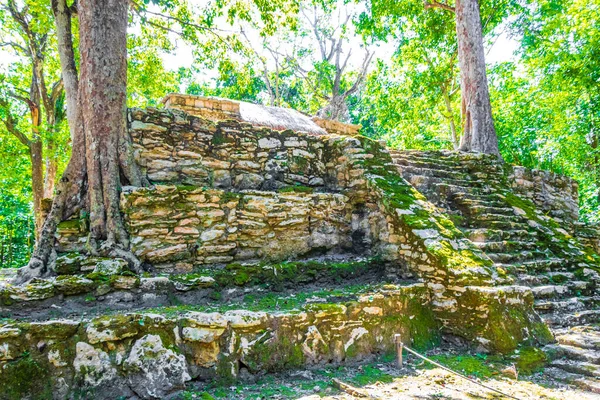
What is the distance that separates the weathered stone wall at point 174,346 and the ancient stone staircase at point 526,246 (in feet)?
5.35

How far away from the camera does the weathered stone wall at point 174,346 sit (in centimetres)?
257

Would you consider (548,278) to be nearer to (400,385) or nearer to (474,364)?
(474,364)

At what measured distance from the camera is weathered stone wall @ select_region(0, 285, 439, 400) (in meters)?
2.57

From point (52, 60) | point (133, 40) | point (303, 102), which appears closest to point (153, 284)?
point (133, 40)

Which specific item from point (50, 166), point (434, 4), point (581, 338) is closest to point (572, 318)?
point (581, 338)

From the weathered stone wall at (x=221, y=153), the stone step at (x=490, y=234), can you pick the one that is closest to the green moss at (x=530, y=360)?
the stone step at (x=490, y=234)

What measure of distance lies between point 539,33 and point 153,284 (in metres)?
15.9

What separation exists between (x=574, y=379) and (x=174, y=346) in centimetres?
359

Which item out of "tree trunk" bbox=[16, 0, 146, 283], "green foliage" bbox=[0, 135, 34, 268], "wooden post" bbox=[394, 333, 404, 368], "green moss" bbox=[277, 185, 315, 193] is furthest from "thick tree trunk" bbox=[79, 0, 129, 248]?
"green foliage" bbox=[0, 135, 34, 268]

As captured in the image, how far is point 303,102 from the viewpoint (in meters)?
23.3

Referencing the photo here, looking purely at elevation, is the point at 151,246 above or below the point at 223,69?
below

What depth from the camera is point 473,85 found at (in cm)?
893

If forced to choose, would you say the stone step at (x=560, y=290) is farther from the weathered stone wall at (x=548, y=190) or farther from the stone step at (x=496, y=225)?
the weathered stone wall at (x=548, y=190)

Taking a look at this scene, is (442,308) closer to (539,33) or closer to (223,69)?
(223,69)
